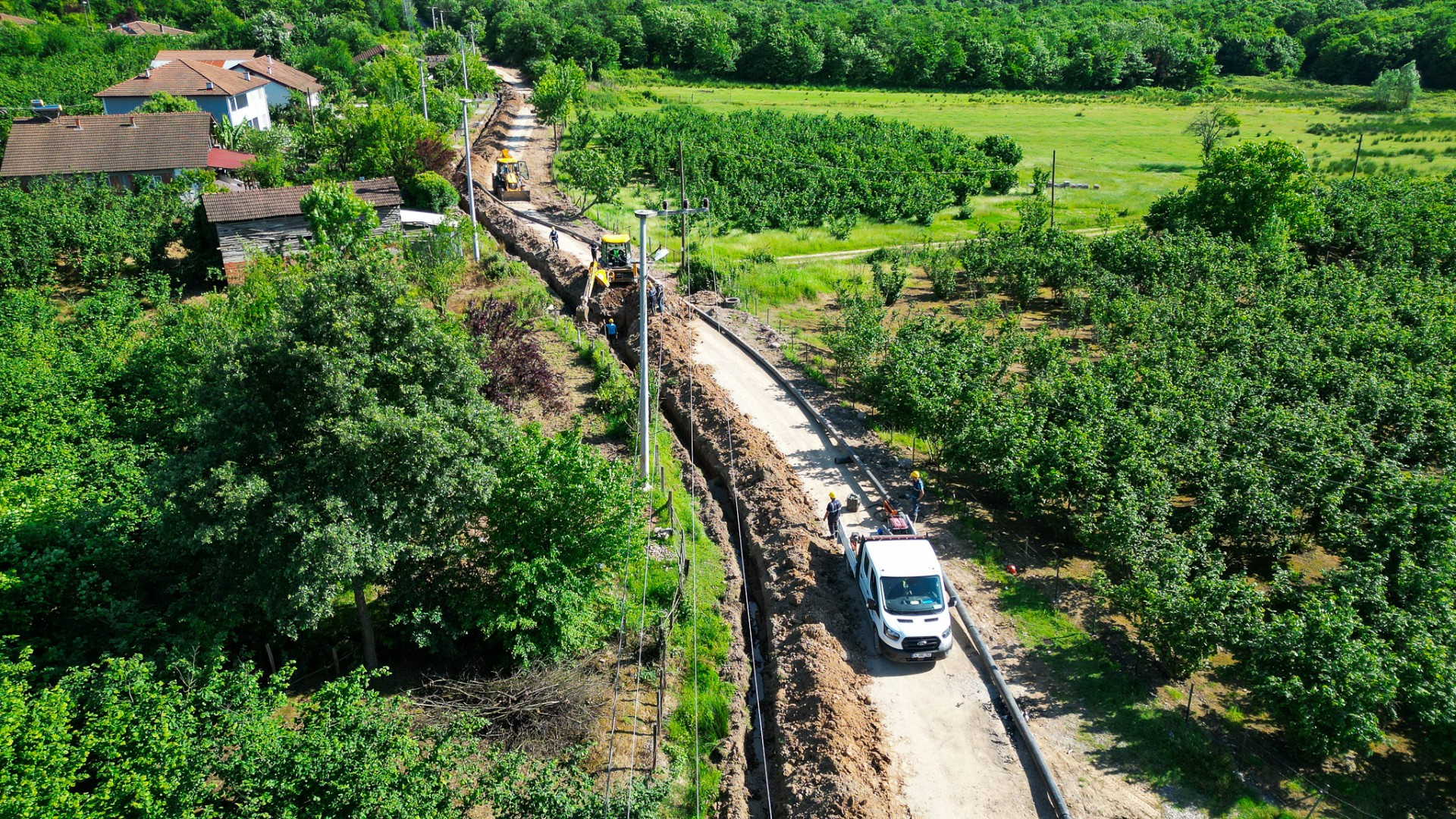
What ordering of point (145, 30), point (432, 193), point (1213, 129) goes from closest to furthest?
point (432, 193) < point (1213, 129) < point (145, 30)

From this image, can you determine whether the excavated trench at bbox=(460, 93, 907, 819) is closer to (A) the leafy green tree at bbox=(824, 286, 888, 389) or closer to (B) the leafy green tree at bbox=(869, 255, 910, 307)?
(A) the leafy green tree at bbox=(824, 286, 888, 389)

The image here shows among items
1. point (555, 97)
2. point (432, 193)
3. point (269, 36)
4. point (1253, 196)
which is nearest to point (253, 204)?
point (432, 193)

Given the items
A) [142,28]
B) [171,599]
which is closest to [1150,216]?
[171,599]

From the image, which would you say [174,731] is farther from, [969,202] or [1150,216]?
[969,202]

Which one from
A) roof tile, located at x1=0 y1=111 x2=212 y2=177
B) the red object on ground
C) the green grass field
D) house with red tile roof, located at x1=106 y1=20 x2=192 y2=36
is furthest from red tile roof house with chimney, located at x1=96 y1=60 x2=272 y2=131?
house with red tile roof, located at x1=106 y1=20 x2=192 y2=36

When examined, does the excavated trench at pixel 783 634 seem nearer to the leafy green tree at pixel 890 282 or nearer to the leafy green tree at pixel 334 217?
the leafy green tree at pixel 890 282

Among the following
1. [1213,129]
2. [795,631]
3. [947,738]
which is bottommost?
[947,738]

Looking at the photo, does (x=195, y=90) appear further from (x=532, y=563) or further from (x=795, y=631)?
(x=795, y=631)
